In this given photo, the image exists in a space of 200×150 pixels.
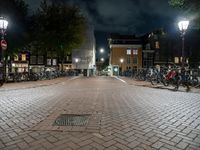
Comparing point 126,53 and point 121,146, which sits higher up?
point 126,53

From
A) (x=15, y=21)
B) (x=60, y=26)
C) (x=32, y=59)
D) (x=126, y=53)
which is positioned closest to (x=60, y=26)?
(x=60, y=26)

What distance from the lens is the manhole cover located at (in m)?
5.20

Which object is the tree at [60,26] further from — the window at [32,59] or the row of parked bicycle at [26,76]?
the window at [32,59]

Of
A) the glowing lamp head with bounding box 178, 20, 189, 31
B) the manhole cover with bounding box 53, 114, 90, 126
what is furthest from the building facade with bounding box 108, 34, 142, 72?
the manhole cover with bounding box 53, 114, 90, 126

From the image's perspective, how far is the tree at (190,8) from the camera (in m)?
12.6

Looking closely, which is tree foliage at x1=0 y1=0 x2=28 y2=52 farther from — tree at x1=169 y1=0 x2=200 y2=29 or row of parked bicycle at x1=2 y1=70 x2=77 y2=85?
tree at x1=169 y1=0 x2=200 y2=29

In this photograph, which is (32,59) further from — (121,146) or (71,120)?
(121,146)

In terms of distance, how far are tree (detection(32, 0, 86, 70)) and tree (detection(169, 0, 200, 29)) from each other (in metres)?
24.7

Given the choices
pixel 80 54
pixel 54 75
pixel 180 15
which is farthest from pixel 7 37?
pixel 80 54

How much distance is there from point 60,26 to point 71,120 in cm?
3330

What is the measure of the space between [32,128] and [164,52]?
6403cm

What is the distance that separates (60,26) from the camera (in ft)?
121

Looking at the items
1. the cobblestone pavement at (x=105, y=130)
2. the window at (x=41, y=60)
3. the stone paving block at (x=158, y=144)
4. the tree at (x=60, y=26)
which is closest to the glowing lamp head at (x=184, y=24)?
the cobblestone pavement at (x=105, y=130)

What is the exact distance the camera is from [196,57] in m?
57.4
